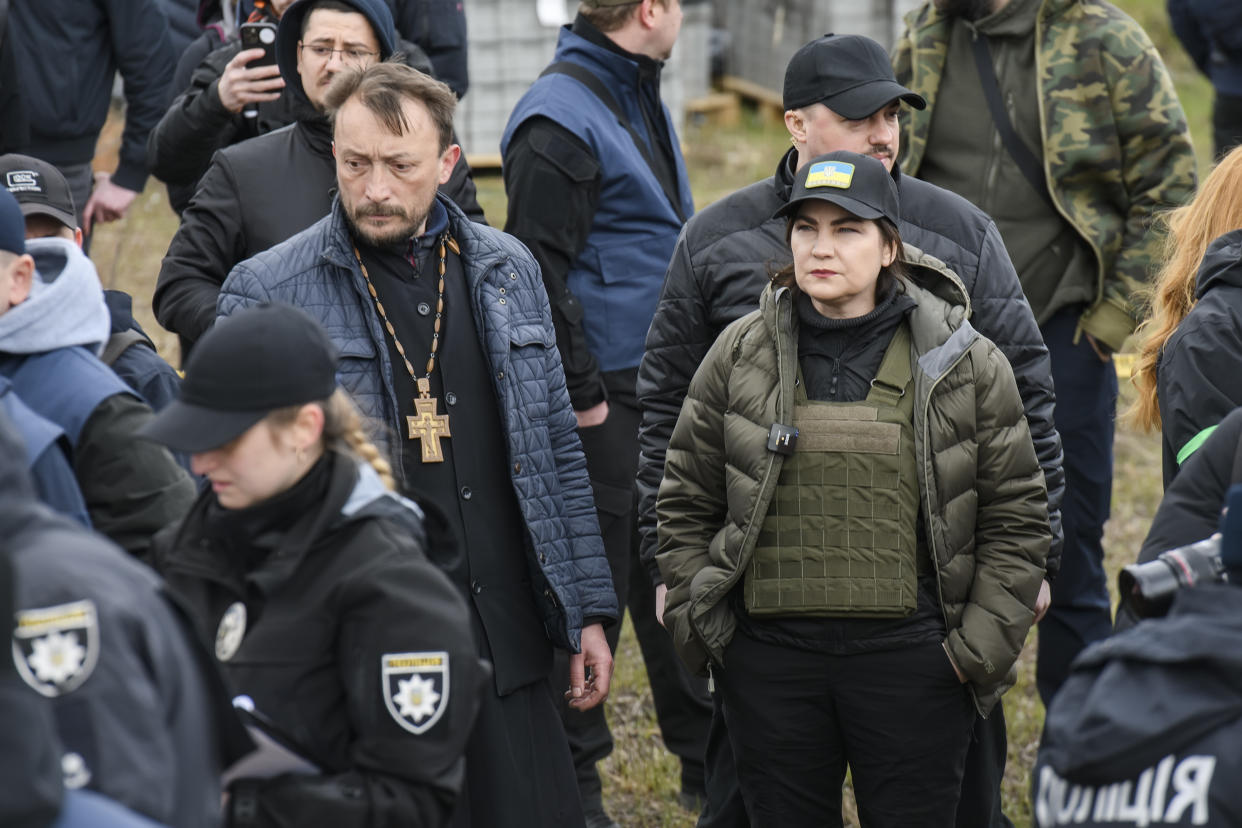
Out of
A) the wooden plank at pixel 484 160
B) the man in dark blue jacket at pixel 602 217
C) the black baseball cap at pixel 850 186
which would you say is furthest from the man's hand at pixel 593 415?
the wooden plank at pixel 484 160

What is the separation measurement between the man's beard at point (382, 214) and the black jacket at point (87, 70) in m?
2.81

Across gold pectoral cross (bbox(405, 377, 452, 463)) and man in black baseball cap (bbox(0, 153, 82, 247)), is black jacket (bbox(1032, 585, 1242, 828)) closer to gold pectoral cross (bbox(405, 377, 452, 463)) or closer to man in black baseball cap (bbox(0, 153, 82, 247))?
gold pectoral cross (bbox(405, 377, 452, 463))

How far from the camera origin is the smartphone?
471cm

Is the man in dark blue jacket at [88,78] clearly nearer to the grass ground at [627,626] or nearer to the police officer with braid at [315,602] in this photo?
the grass ground at [627,626]

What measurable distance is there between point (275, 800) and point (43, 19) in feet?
14.5

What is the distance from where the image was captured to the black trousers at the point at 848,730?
3.48 m

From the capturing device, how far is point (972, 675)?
346 centimetres

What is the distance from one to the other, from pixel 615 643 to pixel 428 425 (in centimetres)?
146

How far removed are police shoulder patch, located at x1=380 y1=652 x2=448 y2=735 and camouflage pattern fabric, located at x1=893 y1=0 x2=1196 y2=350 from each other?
9.82 feet

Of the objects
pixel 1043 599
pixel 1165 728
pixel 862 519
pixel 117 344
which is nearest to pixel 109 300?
pixel 117 344

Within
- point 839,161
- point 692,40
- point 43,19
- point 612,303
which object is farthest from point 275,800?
point 692,40

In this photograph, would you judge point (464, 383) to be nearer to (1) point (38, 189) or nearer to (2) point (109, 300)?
(2) point (109, 300)

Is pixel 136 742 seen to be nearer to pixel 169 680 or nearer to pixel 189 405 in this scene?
pixel 169 680

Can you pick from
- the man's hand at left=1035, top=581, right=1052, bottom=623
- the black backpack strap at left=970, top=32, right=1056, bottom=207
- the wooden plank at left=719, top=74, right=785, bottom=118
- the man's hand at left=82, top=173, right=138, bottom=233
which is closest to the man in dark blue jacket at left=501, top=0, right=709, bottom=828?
the black backpack strap at left=970, top=32, right=1056, bottom=207
